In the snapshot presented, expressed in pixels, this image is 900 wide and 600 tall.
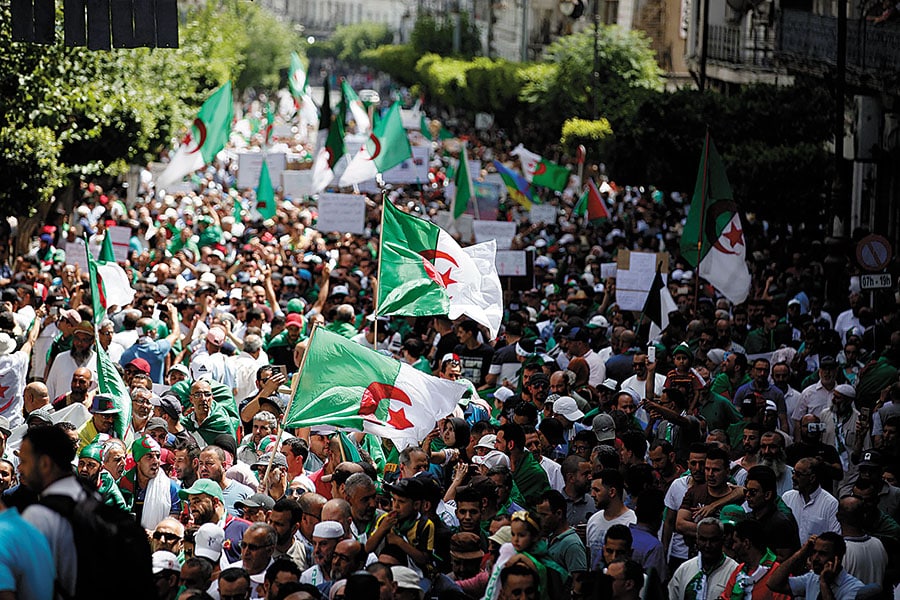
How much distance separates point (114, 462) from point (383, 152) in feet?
52.9

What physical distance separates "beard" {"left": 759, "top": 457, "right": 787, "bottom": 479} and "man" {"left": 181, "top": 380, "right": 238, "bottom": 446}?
11.3 feet

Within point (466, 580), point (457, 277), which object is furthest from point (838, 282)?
point (466, 580)

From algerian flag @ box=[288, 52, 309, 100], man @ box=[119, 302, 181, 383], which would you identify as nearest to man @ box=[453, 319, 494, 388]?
man @ box=[119, 302, 181, 383]

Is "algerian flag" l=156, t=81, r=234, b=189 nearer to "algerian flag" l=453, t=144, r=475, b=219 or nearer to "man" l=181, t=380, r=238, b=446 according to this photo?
"algerian flag" l=453, t=144, r=475, b=219

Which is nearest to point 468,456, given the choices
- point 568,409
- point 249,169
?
point 568,409

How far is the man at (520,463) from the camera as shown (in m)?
9.39

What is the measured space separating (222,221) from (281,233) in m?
1.02

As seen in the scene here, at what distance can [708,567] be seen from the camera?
306 inches

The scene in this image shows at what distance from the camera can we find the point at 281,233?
85.3ft

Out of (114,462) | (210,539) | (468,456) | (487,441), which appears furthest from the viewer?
(468,456)

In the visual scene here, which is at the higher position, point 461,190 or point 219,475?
point 461,190

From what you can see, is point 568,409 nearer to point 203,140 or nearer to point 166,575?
point 166,575

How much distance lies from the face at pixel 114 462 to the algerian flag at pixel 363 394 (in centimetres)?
103

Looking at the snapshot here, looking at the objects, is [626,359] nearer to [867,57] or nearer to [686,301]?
[686,301]
